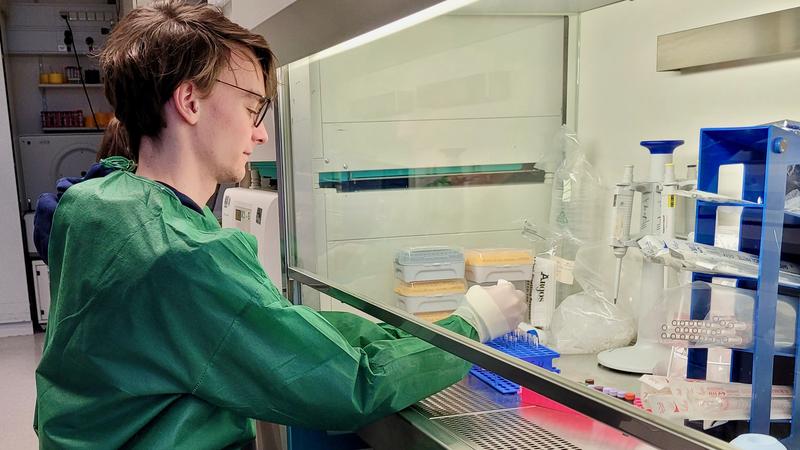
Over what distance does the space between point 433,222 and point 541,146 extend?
339 mm

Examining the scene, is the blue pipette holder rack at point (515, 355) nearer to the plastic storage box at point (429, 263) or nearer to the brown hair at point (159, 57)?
the plastic storage box at point (429, 263)

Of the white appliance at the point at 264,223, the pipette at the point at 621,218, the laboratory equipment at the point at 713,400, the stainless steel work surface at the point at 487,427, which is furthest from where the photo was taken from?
the white appliance at the point at 264,223

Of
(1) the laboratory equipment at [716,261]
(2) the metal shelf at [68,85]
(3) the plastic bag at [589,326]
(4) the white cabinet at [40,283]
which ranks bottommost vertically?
(4) the white cabinet at [40,283]

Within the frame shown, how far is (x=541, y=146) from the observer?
5.69 feet

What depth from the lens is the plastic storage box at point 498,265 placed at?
147 cm

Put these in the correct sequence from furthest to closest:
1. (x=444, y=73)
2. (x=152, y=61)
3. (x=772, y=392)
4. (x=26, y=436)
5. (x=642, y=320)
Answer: (x=26, y=436)
(x=444, y=73)
(x=642, y=320)
(x=152, y=61)
(x=772, y=392)

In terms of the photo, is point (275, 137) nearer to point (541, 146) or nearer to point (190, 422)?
point (541, 146)

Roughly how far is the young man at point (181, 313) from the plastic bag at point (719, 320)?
0.90 ft

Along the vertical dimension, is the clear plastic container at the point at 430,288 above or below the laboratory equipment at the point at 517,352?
above

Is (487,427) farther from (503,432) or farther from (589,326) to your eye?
(589,326)

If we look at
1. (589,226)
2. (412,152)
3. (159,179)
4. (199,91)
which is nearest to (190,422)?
(159,179)

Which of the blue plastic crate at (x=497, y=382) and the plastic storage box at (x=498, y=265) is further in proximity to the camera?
the plastic storage box at (x=498, y=265)

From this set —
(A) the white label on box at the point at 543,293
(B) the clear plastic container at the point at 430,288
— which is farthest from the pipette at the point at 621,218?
(B) the clear plastic container at the point at 430,288

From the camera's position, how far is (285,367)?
93 centimetres
